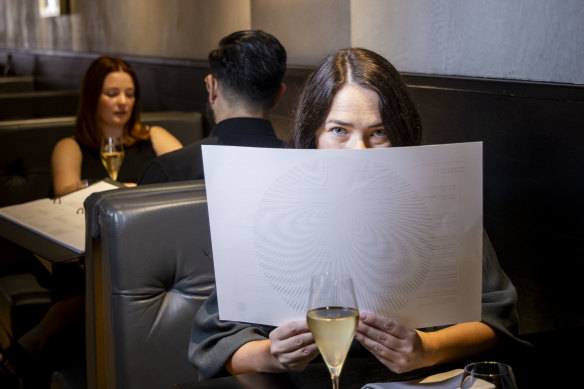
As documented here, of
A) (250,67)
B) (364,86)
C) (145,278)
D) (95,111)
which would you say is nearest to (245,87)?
(250,67)

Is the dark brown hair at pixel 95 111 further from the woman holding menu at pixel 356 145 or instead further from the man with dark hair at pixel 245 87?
the woman holding menu at pixel 356 145

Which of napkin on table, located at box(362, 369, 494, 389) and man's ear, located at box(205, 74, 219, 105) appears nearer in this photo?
napkin on table, located at box(362, 369, 494, 389)

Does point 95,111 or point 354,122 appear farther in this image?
point 95,111

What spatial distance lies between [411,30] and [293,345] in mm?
1573

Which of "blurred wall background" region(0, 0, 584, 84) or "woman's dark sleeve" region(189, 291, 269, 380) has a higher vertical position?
"blurred wall background" region(0, 0, 584, 84)

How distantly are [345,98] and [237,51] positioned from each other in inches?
44.3

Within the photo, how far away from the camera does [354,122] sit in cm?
126

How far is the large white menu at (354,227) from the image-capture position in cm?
93

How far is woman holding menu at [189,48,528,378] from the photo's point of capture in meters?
1.14

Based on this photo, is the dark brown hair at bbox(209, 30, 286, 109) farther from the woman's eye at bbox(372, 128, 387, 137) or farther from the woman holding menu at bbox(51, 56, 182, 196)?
the woman's eye at bbox(372, 128, 387, 137)

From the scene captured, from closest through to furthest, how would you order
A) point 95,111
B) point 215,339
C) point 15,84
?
point 215,339 < point 95,111 < point 15,84

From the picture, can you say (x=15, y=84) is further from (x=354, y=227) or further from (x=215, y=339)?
(x=354, y=227)

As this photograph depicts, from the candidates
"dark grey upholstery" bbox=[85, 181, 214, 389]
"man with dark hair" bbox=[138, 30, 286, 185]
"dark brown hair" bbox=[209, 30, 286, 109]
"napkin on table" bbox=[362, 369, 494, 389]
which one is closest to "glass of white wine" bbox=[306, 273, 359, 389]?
"napkin on table" bbox=[362, 369, 494, 389]

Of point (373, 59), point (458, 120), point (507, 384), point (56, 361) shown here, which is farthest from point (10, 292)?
point (507, 384)
